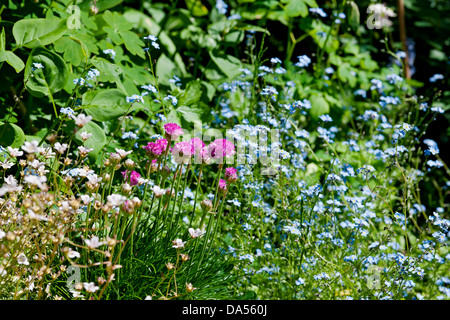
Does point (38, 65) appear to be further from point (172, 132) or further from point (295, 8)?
point (295, 8)

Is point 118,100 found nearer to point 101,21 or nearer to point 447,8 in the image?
point 101,21

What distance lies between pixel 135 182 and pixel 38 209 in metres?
0.45

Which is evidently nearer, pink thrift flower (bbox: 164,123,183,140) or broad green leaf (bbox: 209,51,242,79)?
pink thrift flower (bbox: 164,123,183,140)

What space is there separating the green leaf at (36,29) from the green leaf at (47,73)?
0.06 metres

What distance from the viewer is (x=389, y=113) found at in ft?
10.0

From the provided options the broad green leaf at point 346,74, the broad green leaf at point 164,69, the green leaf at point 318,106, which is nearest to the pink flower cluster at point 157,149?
the broad green leaf at point 164,69

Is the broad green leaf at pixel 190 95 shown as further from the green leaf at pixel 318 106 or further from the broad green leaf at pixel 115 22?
the green leaf at pixel 318 106

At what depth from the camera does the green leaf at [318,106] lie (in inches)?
113

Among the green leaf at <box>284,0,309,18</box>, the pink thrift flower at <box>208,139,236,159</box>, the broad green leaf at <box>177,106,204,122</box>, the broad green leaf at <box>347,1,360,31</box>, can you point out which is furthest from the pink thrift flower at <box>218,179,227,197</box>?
the broad green leaf at <box>347,1,360,31</box>

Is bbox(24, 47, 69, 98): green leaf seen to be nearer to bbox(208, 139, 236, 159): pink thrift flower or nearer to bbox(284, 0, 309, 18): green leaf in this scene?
bbox(208, 139, 236, 159): pink thrift flower

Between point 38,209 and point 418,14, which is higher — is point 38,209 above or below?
below

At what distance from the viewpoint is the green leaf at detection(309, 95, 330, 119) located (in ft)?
9.42

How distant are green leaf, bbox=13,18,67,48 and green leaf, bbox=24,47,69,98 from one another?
0.06 metres
